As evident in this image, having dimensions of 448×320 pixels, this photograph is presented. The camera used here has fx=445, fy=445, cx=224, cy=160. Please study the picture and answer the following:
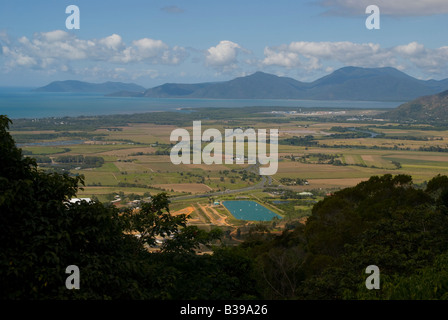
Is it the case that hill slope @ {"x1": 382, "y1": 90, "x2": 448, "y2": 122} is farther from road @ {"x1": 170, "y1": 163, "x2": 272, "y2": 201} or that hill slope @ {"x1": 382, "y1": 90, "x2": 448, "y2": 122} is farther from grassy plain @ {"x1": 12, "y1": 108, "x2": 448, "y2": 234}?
road @ {"x1": 170, "y1": 163, "x2": 272, "y2": 201}

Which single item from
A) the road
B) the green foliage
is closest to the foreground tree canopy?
the green foliage

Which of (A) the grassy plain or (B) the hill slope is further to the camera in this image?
(B) the hill slope

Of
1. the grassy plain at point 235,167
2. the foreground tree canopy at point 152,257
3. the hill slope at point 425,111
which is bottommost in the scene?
the grassy plain at point 235,167

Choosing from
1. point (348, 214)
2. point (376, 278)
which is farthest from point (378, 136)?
point (376, 278)

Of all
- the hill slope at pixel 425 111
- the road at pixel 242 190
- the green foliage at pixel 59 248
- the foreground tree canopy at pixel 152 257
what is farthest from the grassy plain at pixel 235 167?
the hill slope at pixel 425 111

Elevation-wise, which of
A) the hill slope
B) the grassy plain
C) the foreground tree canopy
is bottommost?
the grassy plain

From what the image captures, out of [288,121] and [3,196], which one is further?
[288,121]

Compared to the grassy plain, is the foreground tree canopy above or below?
above

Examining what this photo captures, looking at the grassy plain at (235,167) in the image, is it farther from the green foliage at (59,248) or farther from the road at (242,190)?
the green foliage at (59,248)
